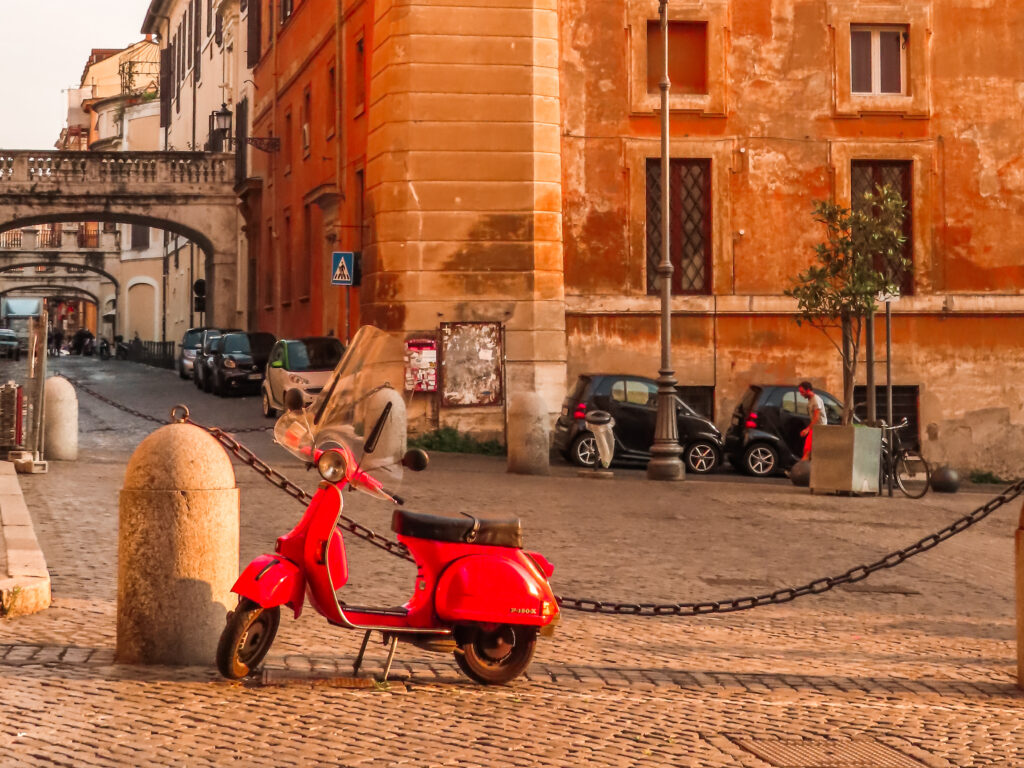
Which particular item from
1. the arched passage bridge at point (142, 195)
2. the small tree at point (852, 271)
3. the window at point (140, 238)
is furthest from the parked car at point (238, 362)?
the window at point (140, 238)

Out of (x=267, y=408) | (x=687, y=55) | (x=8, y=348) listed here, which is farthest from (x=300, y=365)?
(x=8, y=348)

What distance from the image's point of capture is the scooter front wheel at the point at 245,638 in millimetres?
6527

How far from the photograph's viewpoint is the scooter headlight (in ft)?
21.6

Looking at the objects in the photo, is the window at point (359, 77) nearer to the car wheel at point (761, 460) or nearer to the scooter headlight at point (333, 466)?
the car wheel at point (761, 460)

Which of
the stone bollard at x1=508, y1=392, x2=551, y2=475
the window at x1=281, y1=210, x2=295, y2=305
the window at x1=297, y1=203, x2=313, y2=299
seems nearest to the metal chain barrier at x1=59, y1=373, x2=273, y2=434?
the stone bollard at x1=508, y1=392, x2=551, y2=475

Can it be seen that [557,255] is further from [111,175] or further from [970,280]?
[111,175]

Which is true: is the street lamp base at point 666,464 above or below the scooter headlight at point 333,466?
below

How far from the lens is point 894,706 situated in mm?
6793

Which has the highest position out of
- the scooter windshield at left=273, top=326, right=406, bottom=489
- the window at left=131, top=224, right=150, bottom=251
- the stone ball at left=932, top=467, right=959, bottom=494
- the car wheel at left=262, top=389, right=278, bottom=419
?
the window at left=131, top=224, right=150, bottom=251

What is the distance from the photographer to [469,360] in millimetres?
24562

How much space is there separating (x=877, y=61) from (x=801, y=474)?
9822mm

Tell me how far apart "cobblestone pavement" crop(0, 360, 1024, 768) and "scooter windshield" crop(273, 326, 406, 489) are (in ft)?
3.26

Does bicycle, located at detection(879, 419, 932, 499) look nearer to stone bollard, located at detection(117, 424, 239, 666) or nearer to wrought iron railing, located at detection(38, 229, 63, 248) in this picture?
stone bollard, located at detection(117, 424, 239, 666)

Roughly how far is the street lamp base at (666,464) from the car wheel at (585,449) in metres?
1.89
